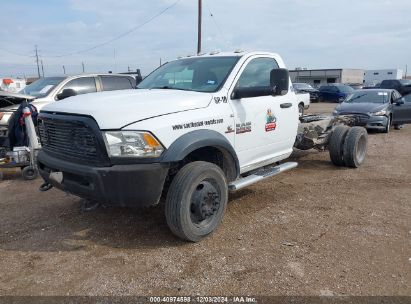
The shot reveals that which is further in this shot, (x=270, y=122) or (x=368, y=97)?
(x=368, y=97)

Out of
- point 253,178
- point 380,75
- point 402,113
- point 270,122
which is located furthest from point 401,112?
point 380,75

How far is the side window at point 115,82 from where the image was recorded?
9.55 metres

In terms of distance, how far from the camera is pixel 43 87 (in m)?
9.05

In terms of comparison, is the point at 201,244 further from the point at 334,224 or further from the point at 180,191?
the point at 334,224

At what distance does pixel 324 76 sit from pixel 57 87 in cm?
5946

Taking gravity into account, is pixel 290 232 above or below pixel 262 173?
below

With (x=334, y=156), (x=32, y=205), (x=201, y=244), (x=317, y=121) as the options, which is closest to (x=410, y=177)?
(x=334, y=156)

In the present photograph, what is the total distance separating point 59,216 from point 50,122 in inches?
58.1

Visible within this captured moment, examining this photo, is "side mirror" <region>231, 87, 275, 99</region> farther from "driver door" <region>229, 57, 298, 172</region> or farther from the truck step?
the truck step

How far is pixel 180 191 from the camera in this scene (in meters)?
3.71

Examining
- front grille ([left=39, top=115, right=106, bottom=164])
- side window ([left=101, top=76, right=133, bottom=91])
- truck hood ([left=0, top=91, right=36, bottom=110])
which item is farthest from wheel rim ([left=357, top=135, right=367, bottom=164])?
truck hood ([left=0, top=91, right=36, bottom=110])

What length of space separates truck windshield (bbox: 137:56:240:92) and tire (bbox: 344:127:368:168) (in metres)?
3.50

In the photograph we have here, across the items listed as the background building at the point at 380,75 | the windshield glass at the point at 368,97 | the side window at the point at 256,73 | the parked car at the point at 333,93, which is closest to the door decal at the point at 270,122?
the side window at the point at 256,73

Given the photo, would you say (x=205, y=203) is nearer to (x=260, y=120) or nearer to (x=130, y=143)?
(x=130, y=143)
